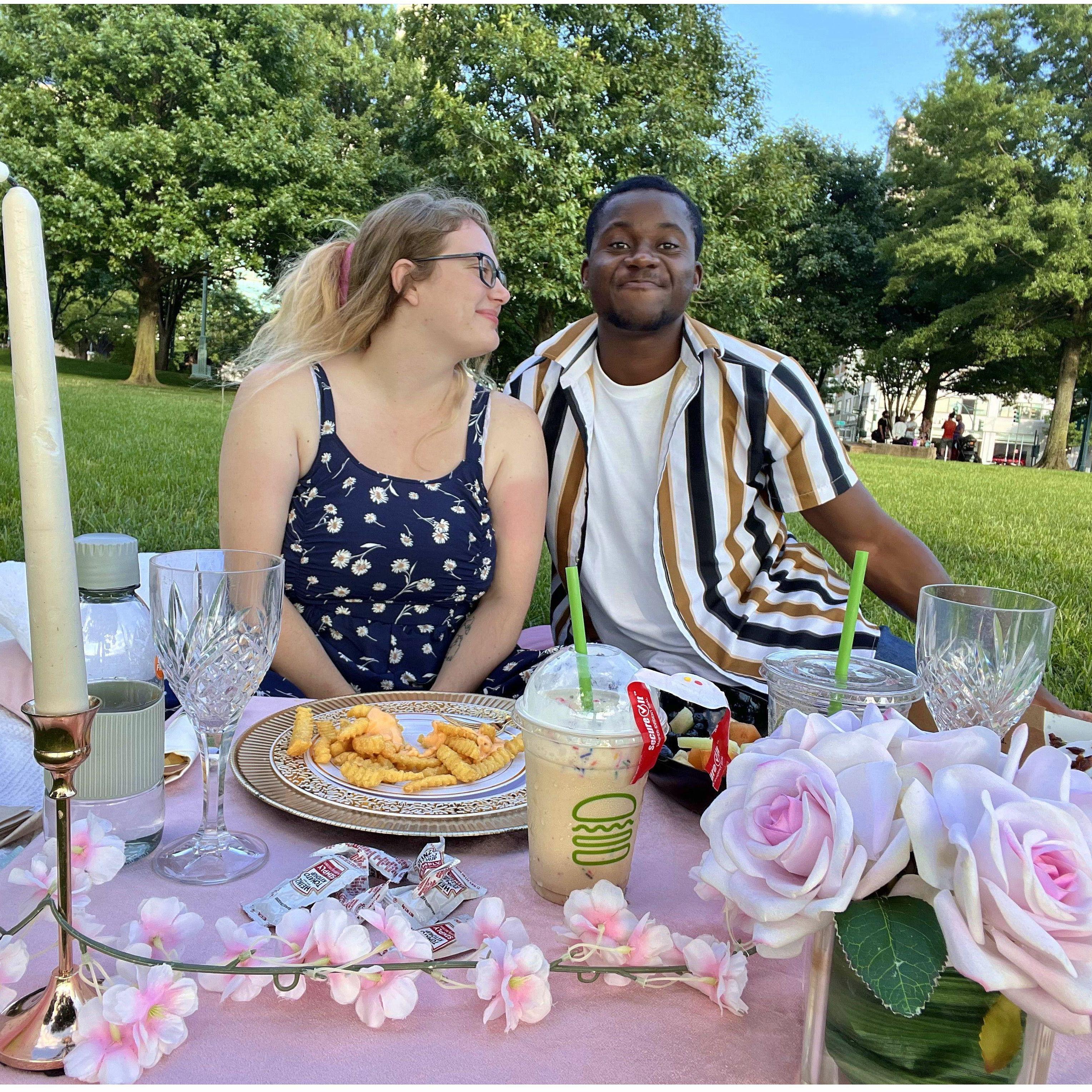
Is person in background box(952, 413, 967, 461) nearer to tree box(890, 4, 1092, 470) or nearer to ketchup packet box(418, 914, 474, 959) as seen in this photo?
tree box(890, 4, 1092, 470)

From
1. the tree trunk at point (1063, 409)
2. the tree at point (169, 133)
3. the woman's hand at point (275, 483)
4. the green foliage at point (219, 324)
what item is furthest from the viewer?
the green foliage at point (219, 324)

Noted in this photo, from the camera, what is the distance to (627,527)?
119 inches

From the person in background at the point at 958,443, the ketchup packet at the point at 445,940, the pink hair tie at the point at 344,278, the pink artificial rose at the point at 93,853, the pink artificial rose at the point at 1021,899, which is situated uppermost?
the pink hair tie at the point at 344,278

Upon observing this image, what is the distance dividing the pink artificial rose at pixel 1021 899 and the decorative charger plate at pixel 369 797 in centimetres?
64

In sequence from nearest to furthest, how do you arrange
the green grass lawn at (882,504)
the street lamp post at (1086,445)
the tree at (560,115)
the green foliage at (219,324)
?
1. the green grass lawn at (882,504)
2. the tree at (560,115)
3. the street lamp post at (1086,445)
4. the green foliage at (219,324)

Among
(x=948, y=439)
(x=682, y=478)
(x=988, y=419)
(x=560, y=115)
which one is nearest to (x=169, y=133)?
(x=560, y=115)

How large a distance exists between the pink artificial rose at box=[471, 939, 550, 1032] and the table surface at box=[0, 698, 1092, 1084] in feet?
0.07

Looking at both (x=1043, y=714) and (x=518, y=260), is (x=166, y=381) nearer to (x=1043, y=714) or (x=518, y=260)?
(x=518, y=260)

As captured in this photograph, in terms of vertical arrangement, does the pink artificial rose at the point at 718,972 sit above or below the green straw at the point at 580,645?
below

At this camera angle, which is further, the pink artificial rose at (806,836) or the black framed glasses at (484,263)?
the black framed glasses at (484,263)

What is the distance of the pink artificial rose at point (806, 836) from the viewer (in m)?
0.68

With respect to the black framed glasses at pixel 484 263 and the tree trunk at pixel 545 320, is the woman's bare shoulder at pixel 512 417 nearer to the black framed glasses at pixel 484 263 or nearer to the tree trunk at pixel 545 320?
the black framed glasses at pixel 484 263

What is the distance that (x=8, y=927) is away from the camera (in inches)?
37.6

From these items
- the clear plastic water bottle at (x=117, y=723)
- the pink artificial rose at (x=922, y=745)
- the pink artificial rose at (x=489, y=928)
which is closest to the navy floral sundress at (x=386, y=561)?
the clear plastic water bottle at (x=117, y=723)
